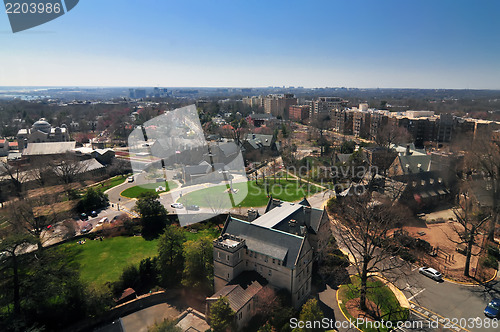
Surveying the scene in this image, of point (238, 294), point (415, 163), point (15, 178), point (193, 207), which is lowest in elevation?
point (193, 207)

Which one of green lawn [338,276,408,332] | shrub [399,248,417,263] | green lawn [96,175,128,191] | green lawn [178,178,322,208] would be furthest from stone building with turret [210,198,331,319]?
green lawn [96,175,128,191]

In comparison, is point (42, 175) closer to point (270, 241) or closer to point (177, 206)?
point (177, 206)

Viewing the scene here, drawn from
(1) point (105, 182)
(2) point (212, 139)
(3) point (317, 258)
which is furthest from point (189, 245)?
(2) point (212, 139)

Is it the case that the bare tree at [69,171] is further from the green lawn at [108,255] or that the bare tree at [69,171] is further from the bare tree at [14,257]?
the bare tree at [14,257]

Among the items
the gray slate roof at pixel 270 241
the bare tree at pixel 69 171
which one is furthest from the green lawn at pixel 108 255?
the bare tree at pixel 69 171

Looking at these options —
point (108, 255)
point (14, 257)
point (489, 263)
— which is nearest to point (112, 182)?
point (108, 255)

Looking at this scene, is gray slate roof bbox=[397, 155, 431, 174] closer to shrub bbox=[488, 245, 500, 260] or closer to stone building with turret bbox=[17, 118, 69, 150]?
shrub bbox=[488, 245, 500, 260]

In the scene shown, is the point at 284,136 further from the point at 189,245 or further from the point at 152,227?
the point at 189,245
